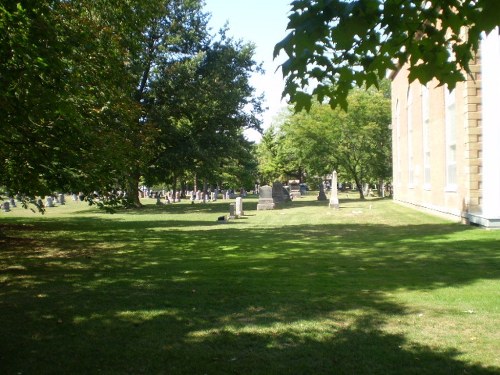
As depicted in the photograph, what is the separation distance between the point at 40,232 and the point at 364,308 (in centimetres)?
1559

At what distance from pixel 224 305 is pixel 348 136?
47.0 m

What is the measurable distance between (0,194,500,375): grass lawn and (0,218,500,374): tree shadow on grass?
20 mm

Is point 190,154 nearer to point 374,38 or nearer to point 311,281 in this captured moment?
point 311,281

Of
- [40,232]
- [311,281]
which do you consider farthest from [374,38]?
[40,232]

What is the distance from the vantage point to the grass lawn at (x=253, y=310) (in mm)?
4895

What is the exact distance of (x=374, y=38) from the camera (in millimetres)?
4902

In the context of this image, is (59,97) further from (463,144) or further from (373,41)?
(463,144)

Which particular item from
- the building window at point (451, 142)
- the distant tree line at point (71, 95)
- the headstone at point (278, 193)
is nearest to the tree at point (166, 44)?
the distant tree line at point (71, 95)

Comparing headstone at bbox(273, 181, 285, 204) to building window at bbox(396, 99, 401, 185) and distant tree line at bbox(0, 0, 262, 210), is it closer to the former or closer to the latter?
building window at bbox(396, 99, 401, 185)

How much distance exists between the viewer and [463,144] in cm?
1972

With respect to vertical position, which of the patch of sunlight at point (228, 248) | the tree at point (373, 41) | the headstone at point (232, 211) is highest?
the tree at point (373, 41)

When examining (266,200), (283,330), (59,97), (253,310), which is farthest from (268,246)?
(266,200)

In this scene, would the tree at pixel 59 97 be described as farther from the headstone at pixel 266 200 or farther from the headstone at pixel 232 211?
the headstone at pixel 266 200

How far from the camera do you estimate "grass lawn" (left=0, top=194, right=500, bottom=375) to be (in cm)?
489
